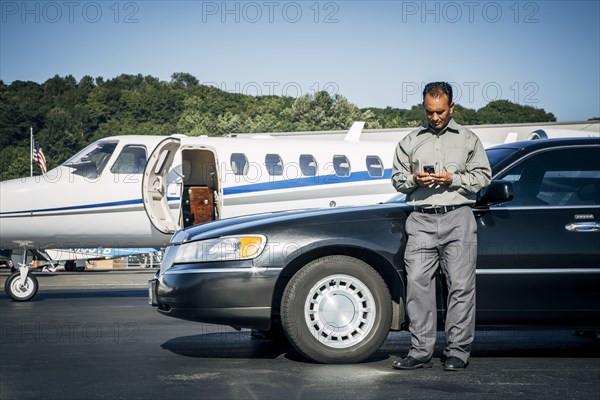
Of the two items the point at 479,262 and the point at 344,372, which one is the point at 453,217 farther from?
the point at 344,372

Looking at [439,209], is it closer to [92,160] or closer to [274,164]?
[92,160]

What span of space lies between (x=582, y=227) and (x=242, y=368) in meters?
2.69

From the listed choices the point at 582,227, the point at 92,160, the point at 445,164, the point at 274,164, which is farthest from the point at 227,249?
the point at 274,164

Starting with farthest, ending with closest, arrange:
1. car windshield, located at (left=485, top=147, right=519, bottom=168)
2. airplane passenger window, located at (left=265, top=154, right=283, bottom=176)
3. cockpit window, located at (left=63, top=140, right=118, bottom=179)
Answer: airplane passenger window, located at (left=265, top=154, right=283, bottom=176), cockpit window, located at (left=63, top=140, right=118, bottom=179), car windshield, located at (left=485, top=147, right=519, bottom=168)

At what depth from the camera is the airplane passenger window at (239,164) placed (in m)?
17.3

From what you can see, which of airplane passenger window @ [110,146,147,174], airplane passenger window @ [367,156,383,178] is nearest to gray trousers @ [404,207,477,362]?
airplane passenger window @ [110,146,147,174]

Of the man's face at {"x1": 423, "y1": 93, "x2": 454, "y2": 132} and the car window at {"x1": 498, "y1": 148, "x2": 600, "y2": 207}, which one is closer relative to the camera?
the man's face at {"x1": 423, "y1": 93, "x2": 454, "y2": 132}

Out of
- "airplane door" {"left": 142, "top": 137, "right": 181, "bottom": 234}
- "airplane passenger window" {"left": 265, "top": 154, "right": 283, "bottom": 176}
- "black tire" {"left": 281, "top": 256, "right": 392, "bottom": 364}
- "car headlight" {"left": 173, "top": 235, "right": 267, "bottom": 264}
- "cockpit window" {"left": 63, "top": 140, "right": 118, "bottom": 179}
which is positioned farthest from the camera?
"airplane passenger window" {"left": 265, "top": 154, "right": 283, "bottom": 176}

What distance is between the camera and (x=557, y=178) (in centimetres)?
713

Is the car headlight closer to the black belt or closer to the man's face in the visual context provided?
the black belt

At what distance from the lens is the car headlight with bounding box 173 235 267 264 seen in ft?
21.7

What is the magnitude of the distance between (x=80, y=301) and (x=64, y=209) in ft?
6.83

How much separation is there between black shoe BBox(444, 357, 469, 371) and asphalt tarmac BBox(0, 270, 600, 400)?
53mm

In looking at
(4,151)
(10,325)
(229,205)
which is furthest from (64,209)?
(4,151)
